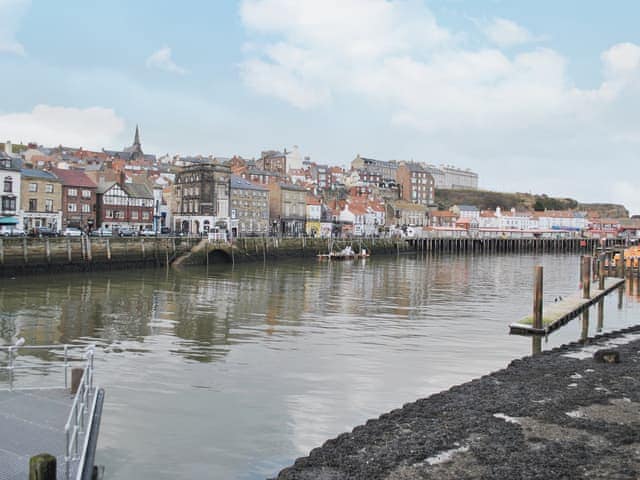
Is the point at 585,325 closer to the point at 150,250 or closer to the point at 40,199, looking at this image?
the point at 150,250

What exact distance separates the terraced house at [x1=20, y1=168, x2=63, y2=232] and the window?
1.66 m

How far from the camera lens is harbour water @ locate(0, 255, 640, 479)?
39.1 ft

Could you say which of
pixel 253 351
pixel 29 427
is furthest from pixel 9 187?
pixel 29 427

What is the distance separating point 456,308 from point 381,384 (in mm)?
16174

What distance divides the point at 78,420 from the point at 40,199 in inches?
2528

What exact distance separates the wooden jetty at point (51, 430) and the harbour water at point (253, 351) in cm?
144

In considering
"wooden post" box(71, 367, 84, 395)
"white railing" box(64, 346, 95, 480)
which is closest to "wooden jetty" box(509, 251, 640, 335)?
"white railing" box(64, 346, 95, 480)

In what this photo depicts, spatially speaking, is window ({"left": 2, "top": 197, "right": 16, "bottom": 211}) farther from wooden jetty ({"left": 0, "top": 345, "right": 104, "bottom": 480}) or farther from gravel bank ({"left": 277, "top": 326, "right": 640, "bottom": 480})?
gravel bank ({"left": 277, "top": 326, "right": 640, "bottom": 480})

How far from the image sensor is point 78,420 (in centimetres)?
791

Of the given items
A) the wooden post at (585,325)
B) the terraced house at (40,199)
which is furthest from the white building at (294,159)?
the wooden post at (585,325)

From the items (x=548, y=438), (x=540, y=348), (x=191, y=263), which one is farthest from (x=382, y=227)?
(x=548, y=438)

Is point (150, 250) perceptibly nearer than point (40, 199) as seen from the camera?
Yes

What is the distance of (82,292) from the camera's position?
35156 mm

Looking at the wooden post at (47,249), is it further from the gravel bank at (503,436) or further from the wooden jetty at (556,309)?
the gravel bank at (503,436)
